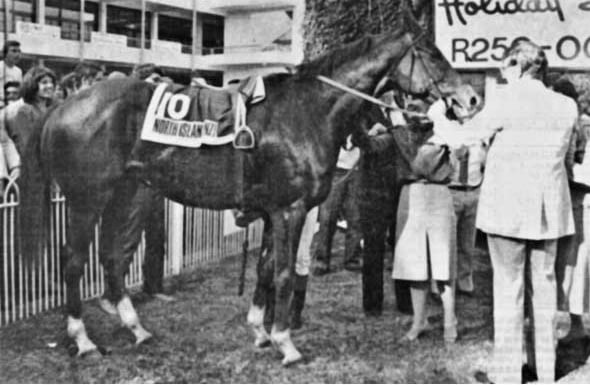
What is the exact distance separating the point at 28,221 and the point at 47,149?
16.6 inches

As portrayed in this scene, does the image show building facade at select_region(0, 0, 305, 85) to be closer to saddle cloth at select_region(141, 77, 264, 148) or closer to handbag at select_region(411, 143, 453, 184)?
saddle cloth at select_region(141, 77, 264, 148)

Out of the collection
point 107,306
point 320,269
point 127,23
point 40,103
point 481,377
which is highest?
point 127,23

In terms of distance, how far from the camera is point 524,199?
327 centimetres

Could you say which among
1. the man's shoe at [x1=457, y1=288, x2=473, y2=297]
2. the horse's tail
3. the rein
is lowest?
the man's shoe at [x1=457, y1=288, x2=473, y2=297]

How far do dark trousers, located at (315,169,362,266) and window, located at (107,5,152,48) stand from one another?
1.50 meters

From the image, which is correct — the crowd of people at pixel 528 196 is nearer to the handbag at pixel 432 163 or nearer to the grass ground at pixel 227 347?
the handbag at pixel 432 163

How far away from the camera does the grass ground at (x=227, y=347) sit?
332cm

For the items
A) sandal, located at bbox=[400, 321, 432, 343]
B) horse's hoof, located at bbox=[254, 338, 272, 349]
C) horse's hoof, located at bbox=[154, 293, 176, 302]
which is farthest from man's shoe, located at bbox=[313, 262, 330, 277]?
horse's hoof, located at bbox=[154, 293, 176, 302]

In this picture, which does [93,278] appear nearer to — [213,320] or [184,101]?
[213,320]

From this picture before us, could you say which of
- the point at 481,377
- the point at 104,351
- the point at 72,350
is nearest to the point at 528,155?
the point at 481,377

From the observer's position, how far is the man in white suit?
325 cm

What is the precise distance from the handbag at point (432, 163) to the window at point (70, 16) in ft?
6.07

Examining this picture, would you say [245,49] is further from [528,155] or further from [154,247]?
[528,155]

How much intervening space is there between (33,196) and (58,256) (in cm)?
54
